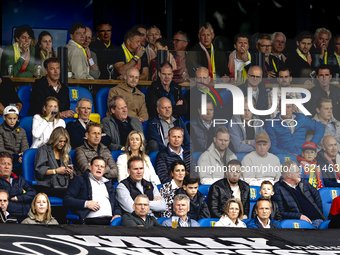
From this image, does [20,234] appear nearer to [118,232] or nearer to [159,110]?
[118,232]

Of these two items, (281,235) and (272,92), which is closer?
(281,235)

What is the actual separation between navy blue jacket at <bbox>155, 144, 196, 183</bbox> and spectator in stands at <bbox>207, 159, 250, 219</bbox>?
0.44 m

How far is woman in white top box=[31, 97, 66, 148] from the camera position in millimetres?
6566

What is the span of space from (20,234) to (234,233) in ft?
5.94

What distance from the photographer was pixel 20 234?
15.5 feet

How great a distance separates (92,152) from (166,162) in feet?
2.68

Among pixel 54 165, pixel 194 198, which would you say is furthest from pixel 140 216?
pixel 54 165

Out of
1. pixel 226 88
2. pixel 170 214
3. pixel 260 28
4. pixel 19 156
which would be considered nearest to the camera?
pixel 170 214

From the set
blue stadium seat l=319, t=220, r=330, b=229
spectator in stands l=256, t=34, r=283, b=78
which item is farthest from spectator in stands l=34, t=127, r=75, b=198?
spectator in stands l=256, t=34, r=283, b=78

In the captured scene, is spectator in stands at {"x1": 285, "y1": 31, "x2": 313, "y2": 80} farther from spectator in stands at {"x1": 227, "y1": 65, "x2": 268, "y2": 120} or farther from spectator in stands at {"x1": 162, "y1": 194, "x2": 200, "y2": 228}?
spectator in stands at {"x1": 162, "y1": 194, "x2": 200, "y2": 228}

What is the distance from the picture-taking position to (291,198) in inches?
251

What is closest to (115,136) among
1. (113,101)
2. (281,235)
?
(113,101)

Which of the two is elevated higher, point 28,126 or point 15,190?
point 28,126

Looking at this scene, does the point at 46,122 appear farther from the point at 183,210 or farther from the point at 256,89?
the point at 256,89
